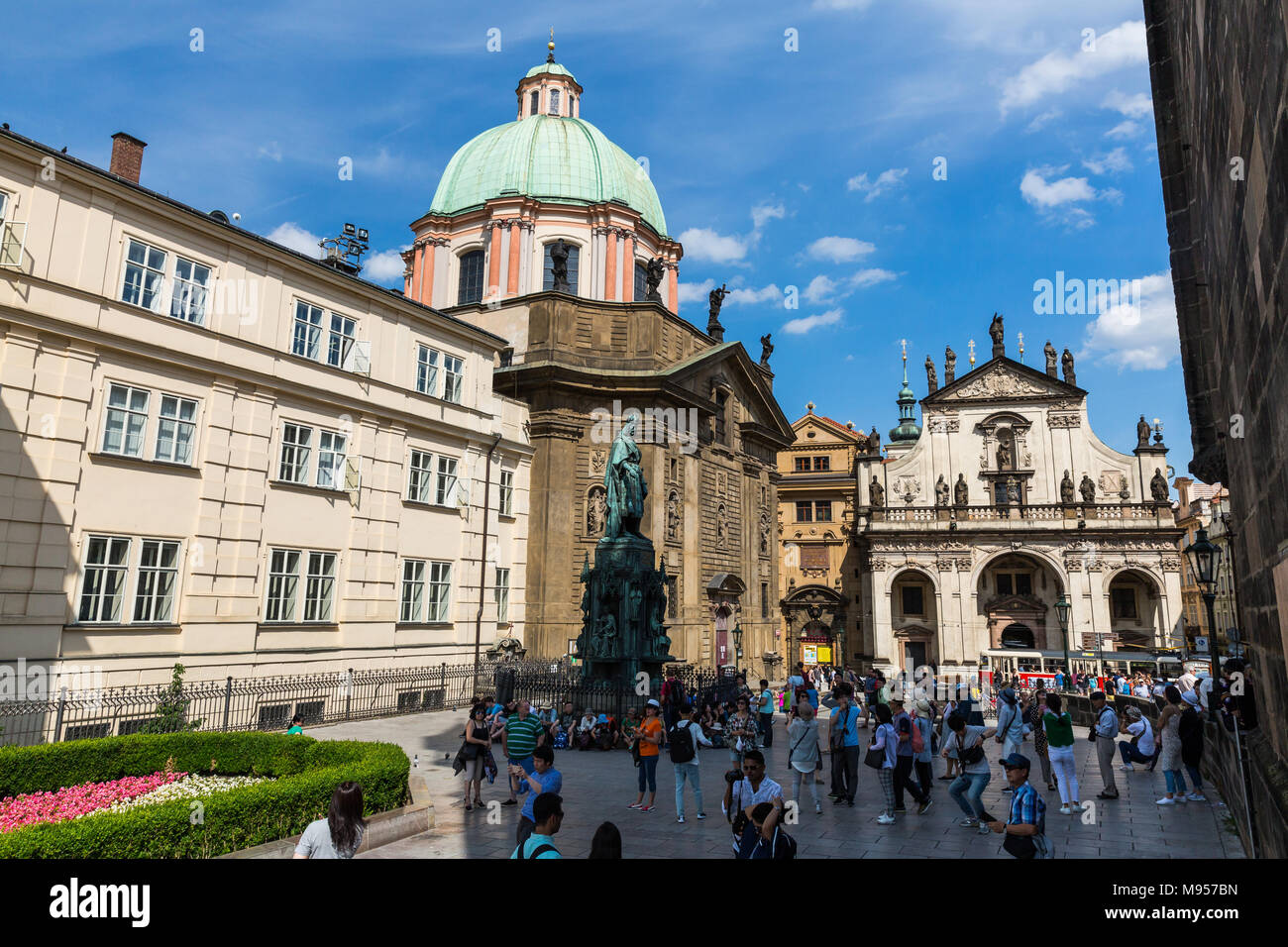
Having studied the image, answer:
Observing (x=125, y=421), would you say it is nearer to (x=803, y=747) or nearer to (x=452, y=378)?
(x=452, y=378)

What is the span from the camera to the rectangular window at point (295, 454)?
864 inches

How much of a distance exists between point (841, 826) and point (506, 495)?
2200cm

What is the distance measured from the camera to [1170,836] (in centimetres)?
Result: 998

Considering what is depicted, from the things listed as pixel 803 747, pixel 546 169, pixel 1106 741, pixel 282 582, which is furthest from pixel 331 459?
pixel 546 169

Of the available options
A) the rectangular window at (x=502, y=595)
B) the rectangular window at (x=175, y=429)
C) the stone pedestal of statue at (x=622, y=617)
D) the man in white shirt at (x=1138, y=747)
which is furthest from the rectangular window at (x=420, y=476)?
the man in white shirt at (x=1138, y=747)

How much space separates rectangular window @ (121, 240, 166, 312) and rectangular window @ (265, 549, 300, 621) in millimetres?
7105

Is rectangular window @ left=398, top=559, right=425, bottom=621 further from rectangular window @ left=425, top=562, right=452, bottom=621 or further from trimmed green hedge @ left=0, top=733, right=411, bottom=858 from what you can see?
trimmed green hedge @ left=0, top=733, right=411, bottom=858

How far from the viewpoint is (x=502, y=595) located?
2973 cm

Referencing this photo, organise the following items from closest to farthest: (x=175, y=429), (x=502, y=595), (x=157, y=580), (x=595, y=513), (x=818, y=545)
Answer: (x=157, y=580) < (x=175, y=429) < (x=502, y=595) < (x=595, y=513) < (x=818, y=545)
